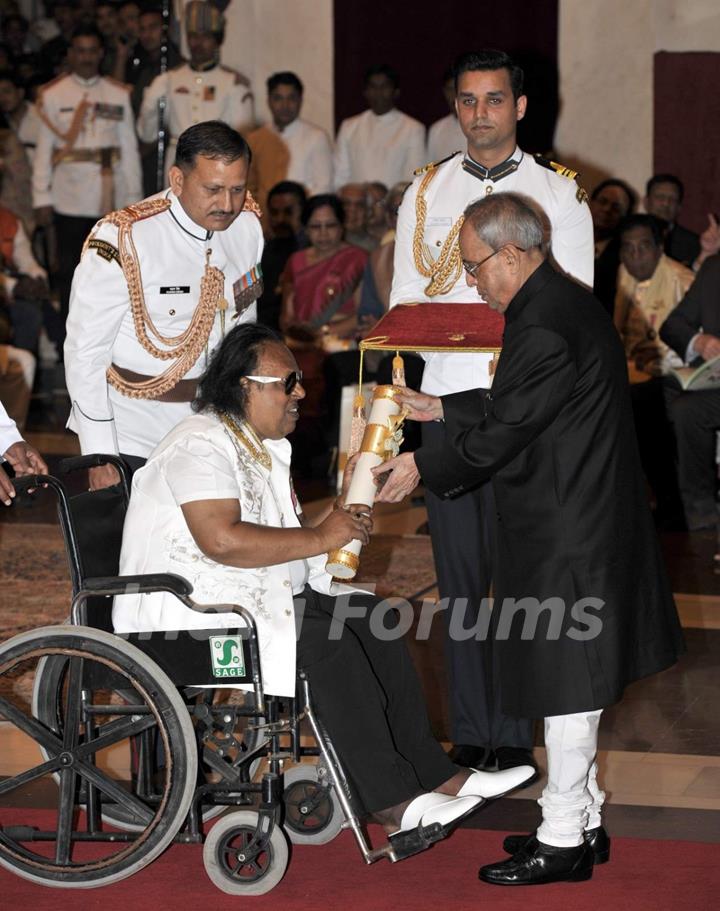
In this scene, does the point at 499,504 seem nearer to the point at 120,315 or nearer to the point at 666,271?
the point at 120,315

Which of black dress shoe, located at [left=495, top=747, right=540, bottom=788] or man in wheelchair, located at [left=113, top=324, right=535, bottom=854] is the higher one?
man in wheelchair, located at [left=113, top=324, right=535, bottom=854]

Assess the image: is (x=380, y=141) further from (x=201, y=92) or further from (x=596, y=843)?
(x=596, y=843)

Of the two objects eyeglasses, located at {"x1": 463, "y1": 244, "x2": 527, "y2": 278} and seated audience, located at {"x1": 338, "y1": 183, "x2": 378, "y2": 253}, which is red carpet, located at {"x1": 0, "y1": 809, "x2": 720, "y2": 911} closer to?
eyeglasses, located at {"x1": 463, "y1": 244, "x2": 527, "y2": 278}

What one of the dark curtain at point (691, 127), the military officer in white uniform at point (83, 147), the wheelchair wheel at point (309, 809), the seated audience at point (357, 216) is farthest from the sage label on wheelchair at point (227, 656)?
the dark curtain at point (691, 127)

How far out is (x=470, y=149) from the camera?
4043mm

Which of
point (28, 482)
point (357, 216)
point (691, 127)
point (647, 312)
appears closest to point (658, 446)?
point (647, 312)

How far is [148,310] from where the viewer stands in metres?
4.05

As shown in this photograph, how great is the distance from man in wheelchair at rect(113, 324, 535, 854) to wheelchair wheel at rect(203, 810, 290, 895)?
0.69 feet

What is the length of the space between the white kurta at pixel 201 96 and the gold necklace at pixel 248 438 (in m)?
6.25

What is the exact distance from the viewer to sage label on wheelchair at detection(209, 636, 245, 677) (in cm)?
325

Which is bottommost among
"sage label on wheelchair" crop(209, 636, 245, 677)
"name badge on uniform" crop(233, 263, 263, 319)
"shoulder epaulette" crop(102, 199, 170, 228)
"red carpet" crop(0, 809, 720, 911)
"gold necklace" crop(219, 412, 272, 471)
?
"red carpet" crop(0, 809, 720, 911)

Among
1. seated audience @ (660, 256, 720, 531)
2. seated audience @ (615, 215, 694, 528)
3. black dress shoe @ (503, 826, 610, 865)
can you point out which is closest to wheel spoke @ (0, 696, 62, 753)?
black dress shoe @ (503, 826, 610, 865)

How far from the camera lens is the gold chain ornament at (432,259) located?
13.3ft

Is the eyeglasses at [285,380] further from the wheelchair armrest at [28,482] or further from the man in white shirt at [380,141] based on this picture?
the man in white shirt at [380,141]
